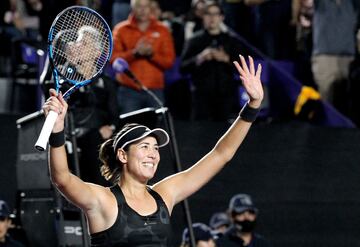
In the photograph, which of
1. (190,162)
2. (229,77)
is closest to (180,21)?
(229,77)

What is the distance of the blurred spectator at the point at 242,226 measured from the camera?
30.1ft

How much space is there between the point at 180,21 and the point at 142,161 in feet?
23.4

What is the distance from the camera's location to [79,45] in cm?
624

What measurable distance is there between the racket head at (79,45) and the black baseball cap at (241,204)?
3409 millimetres

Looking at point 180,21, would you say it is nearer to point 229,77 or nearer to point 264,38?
point 264,38

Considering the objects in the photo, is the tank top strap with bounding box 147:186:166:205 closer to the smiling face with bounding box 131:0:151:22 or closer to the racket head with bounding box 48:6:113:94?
the racket head with bounding box 48:6:113:94

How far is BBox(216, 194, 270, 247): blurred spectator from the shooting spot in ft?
30.1

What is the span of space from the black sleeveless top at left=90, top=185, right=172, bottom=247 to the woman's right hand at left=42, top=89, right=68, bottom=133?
0.58m

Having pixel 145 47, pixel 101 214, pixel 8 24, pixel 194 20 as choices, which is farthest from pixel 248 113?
pixel 8 24

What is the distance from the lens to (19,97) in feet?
36.8

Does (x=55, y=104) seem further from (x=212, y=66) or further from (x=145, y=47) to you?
(x=212, y=66)

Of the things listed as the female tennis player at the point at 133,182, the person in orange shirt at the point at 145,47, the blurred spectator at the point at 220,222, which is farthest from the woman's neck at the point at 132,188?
the person in orange shirt at the point at 145,47

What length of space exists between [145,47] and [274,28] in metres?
2.29

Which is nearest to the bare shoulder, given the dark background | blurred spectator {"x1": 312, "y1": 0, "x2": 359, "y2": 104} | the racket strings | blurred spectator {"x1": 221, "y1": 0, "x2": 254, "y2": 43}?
the racket strings
